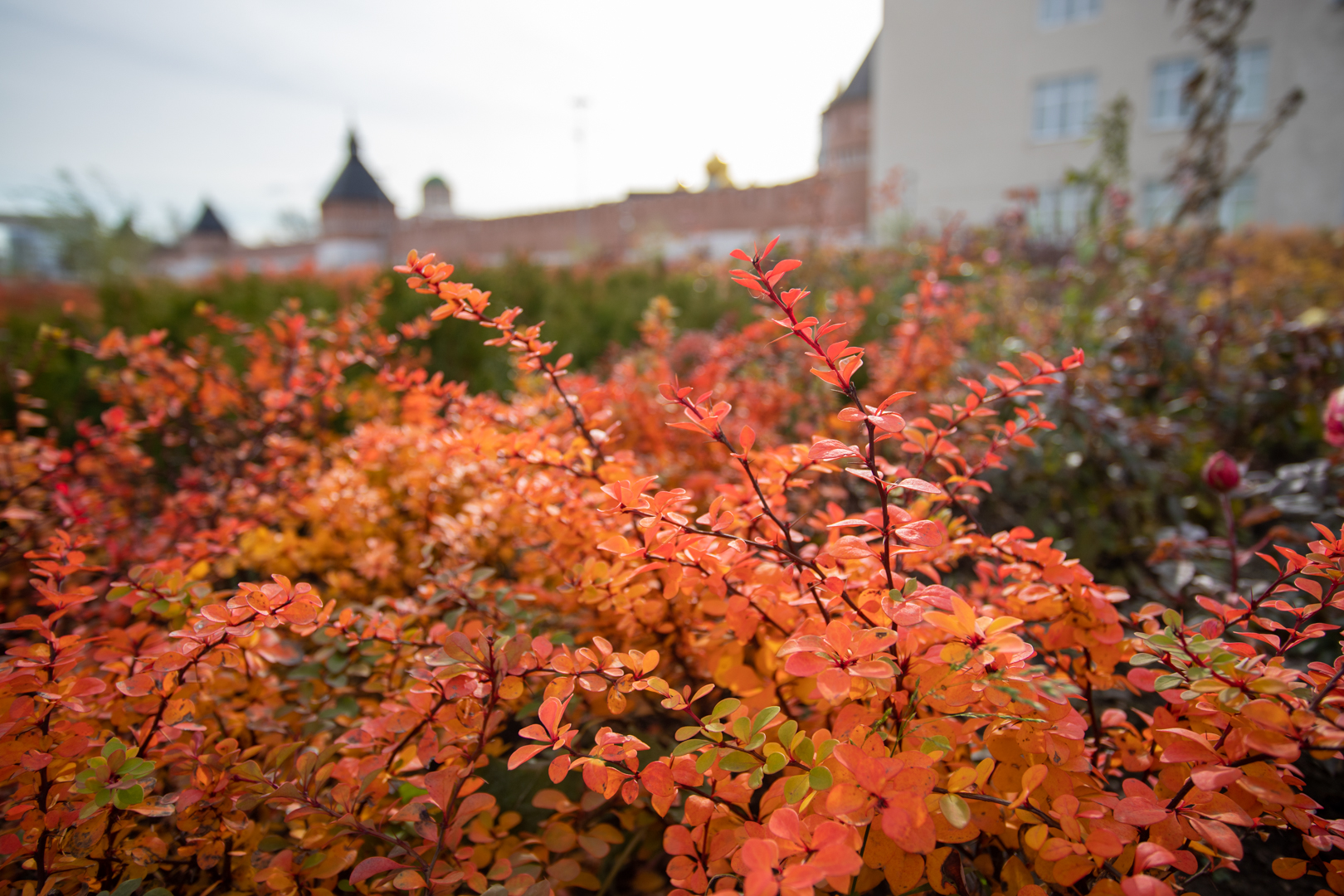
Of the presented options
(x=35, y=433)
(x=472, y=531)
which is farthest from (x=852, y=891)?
(x=35, y=433)

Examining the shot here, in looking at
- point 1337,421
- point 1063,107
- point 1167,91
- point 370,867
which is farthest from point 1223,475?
point 1167,91

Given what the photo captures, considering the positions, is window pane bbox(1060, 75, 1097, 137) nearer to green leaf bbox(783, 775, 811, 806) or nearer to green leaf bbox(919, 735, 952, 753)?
green leaf bbox(919, 735, 952, 753)

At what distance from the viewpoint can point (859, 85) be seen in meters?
26.3

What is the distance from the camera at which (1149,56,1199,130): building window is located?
15.8 m

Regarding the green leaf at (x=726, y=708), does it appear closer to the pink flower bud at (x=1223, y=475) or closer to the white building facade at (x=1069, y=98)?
the pink flower bud at (x=1223, y=475)

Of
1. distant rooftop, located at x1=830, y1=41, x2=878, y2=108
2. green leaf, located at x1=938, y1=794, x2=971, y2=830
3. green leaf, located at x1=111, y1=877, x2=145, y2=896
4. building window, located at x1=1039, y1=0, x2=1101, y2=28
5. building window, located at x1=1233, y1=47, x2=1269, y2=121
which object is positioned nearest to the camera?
green leaf, located at x1=938, y1=794, x2=971, y2=830

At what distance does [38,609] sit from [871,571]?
6.99 feet

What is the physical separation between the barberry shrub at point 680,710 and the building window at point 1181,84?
19.8m

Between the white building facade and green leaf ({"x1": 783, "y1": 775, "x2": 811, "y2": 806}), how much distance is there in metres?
14.6

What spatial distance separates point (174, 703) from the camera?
2.91ft

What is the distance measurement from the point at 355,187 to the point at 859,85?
1176 inches

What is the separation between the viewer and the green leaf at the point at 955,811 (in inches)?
24.7

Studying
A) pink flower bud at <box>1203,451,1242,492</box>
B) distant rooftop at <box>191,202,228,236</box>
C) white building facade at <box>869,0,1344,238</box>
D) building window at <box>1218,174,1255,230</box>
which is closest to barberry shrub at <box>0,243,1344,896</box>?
pink flower bud at <box>1203,451,1242,492</box>

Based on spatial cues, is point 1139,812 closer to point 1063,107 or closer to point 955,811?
point 955,811
